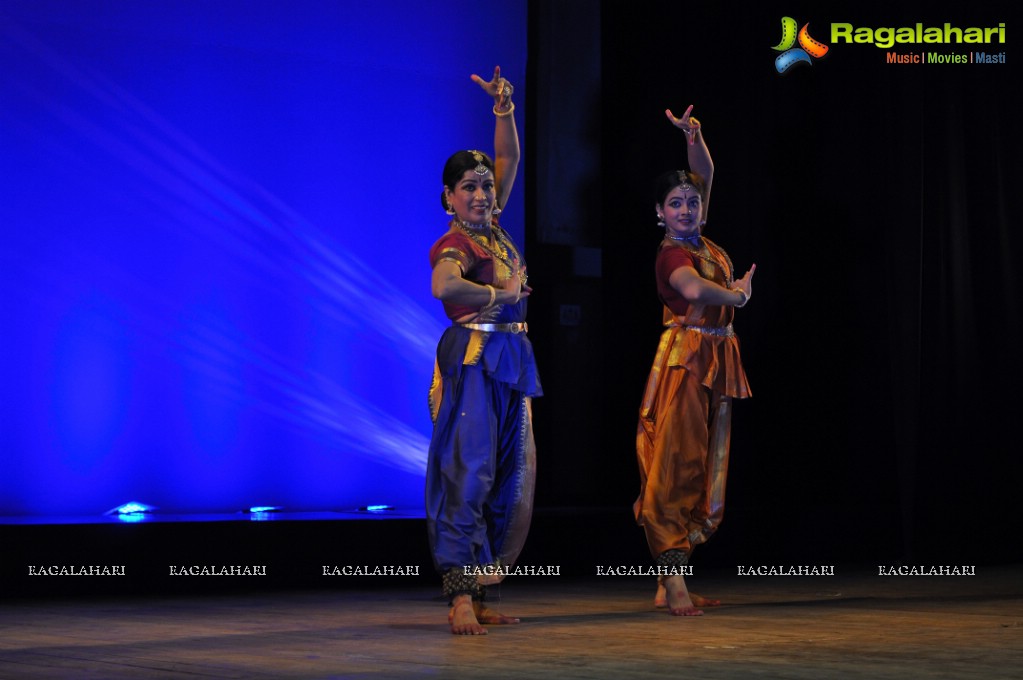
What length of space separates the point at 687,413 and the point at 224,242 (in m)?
2.23

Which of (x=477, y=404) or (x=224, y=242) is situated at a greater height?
(x=224, y=242)

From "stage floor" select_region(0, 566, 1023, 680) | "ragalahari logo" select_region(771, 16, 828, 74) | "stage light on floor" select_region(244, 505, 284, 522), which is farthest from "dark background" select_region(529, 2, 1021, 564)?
"stage light on floor" select_region(244, 505, 284, 522)

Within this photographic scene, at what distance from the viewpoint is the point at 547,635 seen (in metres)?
3.26

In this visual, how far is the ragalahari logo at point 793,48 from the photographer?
18.6 feet

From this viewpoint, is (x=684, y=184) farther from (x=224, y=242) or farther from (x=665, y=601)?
(x=224, y=242)

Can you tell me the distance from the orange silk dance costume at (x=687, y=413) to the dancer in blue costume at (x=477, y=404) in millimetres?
469

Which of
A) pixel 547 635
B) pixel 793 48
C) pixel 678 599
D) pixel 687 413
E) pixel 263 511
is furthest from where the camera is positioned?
pixel 793 48

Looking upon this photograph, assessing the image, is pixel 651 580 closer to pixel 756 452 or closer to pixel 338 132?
pixel 756 452

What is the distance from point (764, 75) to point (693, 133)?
71.0 inches

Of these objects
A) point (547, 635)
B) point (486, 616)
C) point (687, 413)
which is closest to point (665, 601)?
point (687, 413)

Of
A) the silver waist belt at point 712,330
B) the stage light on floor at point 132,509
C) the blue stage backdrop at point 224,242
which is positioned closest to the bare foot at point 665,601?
the silver waist belt at point 712,330

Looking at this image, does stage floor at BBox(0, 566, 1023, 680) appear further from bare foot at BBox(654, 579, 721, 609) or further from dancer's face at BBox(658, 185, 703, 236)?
dancer's face at BBox(658, 185, 703, 236)

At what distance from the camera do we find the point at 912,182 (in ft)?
17.4

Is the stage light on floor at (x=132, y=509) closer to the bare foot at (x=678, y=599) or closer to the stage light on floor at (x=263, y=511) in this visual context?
the stage light on floor at (x=263, y=511)
